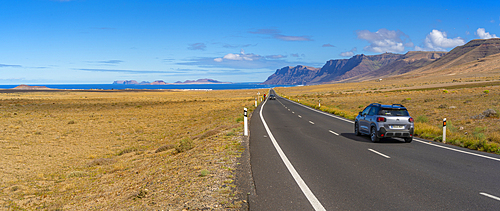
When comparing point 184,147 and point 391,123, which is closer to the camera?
point 391,123

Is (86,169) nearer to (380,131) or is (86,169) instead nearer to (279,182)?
(279,182)

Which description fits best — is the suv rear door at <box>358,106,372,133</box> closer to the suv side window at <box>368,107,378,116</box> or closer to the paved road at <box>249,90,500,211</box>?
the suv side window at <box>368,107,378,116</box>

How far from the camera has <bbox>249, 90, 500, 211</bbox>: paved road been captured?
5.64 meters

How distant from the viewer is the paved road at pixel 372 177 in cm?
564

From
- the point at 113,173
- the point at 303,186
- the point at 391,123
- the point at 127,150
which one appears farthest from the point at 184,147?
the point at 391,123

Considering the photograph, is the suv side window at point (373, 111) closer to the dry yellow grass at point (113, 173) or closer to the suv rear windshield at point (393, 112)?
the suv rear windshield at point (393, 112)

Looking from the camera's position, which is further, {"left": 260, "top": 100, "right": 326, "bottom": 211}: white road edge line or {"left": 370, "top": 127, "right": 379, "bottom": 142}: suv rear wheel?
{"left": 370, "top": 127, "right": 379, "bottom": 142}: suv rear wheel

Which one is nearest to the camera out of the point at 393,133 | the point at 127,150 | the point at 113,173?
the point at 113,173

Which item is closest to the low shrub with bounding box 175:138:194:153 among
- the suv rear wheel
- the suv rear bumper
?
the suv rear wheel

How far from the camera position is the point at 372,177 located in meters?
7.42

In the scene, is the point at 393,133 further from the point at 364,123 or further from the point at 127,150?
the point at 127,150

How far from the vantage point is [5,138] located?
19250mm

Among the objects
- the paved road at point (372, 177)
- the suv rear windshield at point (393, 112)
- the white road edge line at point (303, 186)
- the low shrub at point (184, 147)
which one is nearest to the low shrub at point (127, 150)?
the low shrub at point (184, 147)

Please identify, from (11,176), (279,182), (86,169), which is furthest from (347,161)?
(11,176)
